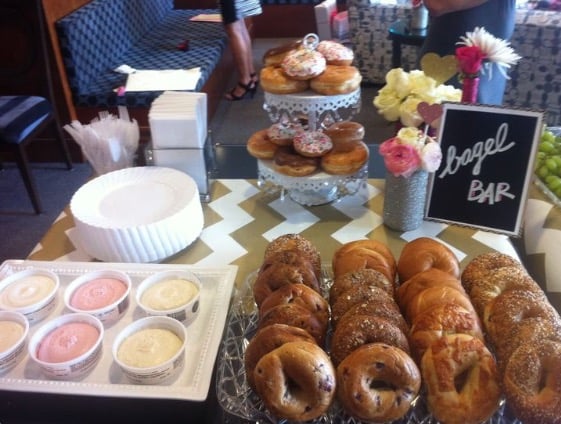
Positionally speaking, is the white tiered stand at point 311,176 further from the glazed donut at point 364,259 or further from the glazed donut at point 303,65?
the glazed donut at point 364,259

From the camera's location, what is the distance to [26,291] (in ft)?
3.13

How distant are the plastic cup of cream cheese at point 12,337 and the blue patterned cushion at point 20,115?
1.78 meters

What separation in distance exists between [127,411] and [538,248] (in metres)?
0.91

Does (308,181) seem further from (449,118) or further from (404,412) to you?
(404,412)

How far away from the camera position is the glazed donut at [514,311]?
76 centimetres

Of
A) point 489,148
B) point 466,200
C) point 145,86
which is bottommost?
point 145,86

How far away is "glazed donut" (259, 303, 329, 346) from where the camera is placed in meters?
0.76

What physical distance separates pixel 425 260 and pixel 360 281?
14 centimetres

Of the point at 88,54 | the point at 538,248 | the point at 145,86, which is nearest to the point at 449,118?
the point at 538,248

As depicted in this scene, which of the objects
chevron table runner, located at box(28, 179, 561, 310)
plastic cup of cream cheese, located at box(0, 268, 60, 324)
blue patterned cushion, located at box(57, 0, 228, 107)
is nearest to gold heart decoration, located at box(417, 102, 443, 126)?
chevron table runner, located at box(28, 179, 561, 310)

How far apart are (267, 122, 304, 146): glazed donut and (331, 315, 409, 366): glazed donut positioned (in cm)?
62

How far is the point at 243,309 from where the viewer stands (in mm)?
938

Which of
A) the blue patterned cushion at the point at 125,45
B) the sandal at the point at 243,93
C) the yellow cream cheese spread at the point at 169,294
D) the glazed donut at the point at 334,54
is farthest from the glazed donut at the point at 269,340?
the sandal at the point at 243,93

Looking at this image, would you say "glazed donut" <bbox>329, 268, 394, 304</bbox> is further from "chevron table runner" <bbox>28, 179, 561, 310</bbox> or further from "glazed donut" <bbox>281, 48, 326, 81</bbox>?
"glazed donut" <bbox>281, 48, 326, 81</bbox>
